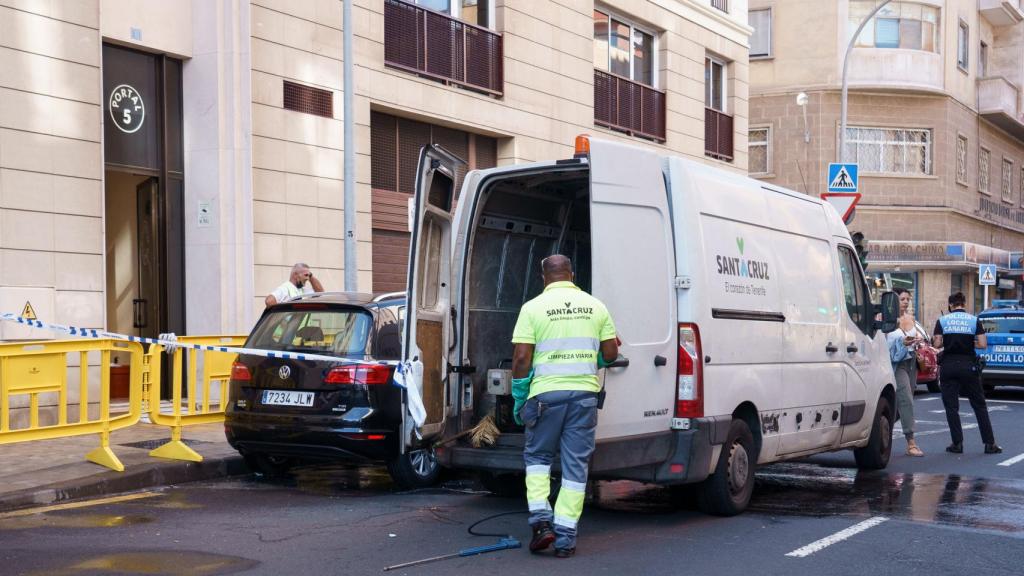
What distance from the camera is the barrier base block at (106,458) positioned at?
364 inches

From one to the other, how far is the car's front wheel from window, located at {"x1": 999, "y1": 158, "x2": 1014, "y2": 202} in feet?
125

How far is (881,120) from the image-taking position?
35.4 meters

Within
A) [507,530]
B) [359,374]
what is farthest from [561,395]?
[359,374]

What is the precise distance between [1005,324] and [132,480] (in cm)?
1614


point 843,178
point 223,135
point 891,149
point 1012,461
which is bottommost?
point 1012,461

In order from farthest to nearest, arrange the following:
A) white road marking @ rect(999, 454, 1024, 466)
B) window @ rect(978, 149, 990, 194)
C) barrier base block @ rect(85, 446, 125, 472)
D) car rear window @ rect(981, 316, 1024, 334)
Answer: window @ rect(978, 149, 990, 194) → car rear window @ rect(981, 316, 1024, 334) → white road marking @ rect(999, 454, 1024, 466) → barrier base block @ rect(85, 446, 125, 472)

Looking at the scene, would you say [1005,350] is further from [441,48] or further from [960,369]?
[441,48]

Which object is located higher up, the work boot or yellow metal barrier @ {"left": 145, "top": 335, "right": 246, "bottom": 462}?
yellow metal barrier @ {"left": 145, "top": 335, "right": 246, "bottom": 462}

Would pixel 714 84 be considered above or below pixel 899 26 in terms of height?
below

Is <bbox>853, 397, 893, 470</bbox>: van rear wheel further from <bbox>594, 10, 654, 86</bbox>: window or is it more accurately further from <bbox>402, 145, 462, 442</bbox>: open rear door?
<bbox>594, 10, 654, 86</bbox>: window

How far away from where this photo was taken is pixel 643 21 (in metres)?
21.9

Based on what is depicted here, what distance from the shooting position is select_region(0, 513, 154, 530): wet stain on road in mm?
7461

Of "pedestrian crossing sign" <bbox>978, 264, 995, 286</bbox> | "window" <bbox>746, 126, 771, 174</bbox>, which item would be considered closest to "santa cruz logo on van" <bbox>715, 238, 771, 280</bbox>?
"pedestrian crossing sign" <bbox>978, 264, 995, 286</bbox>

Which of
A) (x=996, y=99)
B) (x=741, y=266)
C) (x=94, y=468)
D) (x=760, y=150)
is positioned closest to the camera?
(x=741, y=266)
